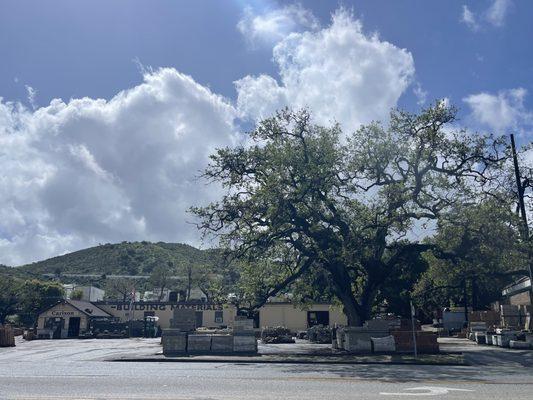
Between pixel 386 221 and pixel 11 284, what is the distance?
6998 cm

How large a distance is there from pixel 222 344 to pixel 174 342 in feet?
7.88

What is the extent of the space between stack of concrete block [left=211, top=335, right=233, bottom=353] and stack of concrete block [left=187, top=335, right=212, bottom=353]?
0.99 ft

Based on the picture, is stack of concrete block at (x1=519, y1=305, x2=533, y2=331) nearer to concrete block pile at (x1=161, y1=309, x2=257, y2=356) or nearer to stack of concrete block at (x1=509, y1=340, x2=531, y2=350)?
stack of concrete block at (x1=509, y1=340, x2=531, y2=350)

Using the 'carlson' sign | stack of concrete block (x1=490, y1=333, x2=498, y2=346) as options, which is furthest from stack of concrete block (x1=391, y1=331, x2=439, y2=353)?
the 'carlson' sign

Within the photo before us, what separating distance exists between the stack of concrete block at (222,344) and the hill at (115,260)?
109m

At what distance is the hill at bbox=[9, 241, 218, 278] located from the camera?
14662cm

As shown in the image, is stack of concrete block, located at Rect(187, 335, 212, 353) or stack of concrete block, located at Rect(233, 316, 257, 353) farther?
stack of concrete block, located at Rect(187, 335, 212, 353)

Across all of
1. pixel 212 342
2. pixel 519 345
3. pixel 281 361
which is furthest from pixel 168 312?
pixel 281 361

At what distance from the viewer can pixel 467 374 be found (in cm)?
1678

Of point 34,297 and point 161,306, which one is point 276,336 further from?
point 34,297

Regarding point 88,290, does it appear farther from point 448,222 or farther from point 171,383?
point 171,383

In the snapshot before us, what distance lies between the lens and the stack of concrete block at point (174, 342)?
27.8 m

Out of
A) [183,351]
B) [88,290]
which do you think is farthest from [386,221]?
[88,290]

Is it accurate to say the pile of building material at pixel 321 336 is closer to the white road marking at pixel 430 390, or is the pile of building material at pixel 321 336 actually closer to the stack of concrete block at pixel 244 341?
the stack of concrete block at pixel 244 341
